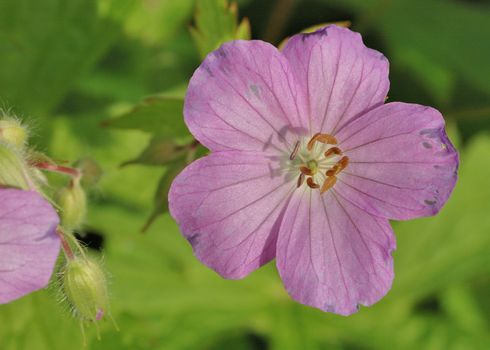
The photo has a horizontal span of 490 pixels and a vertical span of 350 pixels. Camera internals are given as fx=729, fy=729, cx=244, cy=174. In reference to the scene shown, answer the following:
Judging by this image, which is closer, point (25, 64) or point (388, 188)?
point (388, 188)

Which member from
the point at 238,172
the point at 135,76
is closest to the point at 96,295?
the point at 238,172

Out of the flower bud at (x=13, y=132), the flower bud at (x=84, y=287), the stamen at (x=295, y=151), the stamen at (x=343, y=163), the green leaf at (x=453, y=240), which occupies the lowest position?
the green leaf at (x=453, y=240)

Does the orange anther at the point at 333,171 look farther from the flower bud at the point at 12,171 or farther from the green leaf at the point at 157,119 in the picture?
the flower bud at the point at 12,171

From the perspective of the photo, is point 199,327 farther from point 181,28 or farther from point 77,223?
point 181,28

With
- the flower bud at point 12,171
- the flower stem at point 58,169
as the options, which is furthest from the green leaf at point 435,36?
the flower bud at point 12,171

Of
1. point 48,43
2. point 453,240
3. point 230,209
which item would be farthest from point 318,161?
point 453,240

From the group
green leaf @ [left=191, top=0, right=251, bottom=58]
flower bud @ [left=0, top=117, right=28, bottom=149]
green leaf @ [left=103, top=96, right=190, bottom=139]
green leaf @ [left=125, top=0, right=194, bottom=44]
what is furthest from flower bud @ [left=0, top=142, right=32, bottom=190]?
green leaf @ [left=125, top=0, right=194, bottom=44]

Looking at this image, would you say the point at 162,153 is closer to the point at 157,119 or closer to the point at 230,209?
the point at 157,119

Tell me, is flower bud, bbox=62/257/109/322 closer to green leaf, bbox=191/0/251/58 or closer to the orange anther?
the orange anther
